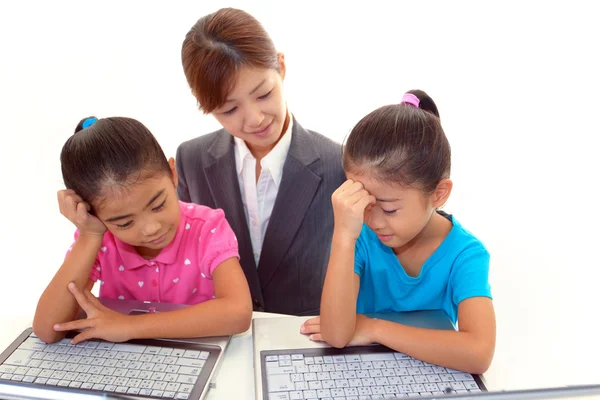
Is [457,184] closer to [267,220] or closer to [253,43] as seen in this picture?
[267,220]

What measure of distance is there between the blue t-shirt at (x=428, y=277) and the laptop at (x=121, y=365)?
15.1 inches

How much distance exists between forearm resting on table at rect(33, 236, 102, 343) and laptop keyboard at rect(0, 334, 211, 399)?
0.10ft

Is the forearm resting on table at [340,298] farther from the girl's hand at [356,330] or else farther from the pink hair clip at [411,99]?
the pink hair clip at [411,99]

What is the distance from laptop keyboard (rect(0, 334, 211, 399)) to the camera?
0.89 meters

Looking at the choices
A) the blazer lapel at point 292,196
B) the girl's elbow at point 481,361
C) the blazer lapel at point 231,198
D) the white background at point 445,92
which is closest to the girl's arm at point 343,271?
the girl's elbow at point 481,361

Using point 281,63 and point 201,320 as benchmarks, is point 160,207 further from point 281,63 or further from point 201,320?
point 281,63

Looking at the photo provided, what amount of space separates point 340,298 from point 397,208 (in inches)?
8.3

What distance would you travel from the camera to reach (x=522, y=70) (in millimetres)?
2035

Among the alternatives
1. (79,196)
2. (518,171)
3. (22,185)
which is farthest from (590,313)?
(22,185)

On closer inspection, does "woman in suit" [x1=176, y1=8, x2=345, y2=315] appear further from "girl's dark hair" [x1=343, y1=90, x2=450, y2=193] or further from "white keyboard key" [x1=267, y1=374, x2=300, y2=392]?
"white keyboard key" [x1=267, y1=374, x2=300, y2=392]

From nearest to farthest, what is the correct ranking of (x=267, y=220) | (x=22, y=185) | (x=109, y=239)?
(x=109, y=239), (x=267, y=220), (x=22, y=185)

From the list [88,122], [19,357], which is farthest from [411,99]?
[19,357]

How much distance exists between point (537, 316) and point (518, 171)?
0.63m

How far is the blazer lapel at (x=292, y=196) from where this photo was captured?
4.96ft
